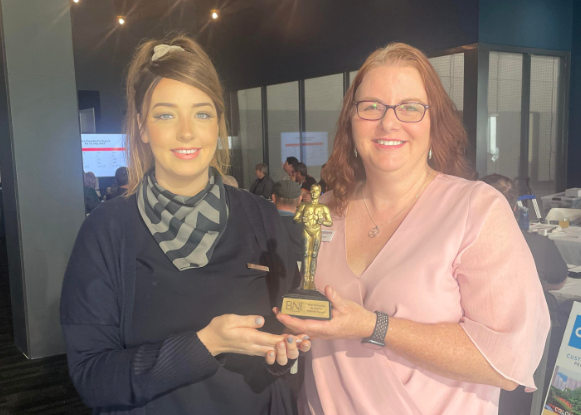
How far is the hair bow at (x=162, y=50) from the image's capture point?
4.38ft

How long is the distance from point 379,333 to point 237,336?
34cm

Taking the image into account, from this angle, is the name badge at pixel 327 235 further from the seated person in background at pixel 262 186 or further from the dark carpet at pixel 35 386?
the seated person in background at pixel 262 186

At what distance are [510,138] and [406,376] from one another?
7.18m

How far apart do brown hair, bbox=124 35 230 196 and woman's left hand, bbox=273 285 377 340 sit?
0.62 m

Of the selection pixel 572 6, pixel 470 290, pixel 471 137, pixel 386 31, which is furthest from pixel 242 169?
pixel 470 290

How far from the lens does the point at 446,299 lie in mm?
1258

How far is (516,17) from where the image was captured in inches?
279

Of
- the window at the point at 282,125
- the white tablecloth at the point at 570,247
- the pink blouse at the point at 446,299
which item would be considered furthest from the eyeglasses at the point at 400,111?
the window at the point at 282,125

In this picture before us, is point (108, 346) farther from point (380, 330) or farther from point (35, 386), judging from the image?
point (35, 386)

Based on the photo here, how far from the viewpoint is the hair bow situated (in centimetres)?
133

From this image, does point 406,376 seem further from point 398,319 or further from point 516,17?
point 516,17

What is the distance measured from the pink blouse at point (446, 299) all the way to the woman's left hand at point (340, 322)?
0.11 metres

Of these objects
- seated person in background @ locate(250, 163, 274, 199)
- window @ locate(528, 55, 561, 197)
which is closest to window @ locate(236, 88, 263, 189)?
seated person in background @ locate(250, 163, 274, 199)

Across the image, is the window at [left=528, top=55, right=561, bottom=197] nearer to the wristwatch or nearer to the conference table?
the conference table
